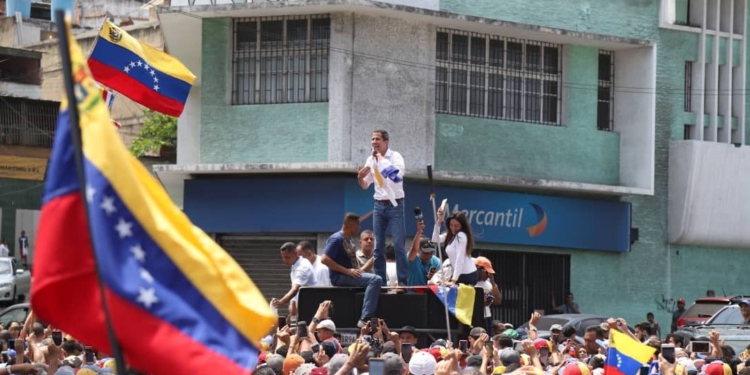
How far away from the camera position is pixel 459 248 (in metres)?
17.2

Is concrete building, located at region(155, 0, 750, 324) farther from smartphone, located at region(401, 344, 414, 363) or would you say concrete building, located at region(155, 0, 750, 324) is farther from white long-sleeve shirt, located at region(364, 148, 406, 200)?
smartphone, located at region(401, 344, 414, 363)

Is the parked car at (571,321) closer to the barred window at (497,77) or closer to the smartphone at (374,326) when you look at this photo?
the barred window at (497,77)

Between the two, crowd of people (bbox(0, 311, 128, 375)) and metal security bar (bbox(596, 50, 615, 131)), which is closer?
crowd of people (bbox(0, 311, 128, 375))

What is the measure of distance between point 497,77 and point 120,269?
26.1 metres

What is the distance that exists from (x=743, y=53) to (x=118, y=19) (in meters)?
22.9

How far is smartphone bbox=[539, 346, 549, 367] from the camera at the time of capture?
15.0 m

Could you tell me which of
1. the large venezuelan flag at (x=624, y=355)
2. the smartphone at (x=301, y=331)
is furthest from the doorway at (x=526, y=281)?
the large venezuelan flag at (x=624, y=355)

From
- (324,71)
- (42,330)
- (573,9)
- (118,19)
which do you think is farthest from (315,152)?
(118,19)

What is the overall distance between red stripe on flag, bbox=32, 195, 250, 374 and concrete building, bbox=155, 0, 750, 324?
23.0m

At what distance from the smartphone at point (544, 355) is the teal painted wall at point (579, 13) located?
1600cm

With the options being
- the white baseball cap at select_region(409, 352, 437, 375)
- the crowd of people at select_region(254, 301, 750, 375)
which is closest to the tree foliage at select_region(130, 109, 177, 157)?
the crowd of people at select_region(254, 301, 750, 375)

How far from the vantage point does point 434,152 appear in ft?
102

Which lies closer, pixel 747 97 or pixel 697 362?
pixel 697 362

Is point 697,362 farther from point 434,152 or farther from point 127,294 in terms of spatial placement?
point 434,152
